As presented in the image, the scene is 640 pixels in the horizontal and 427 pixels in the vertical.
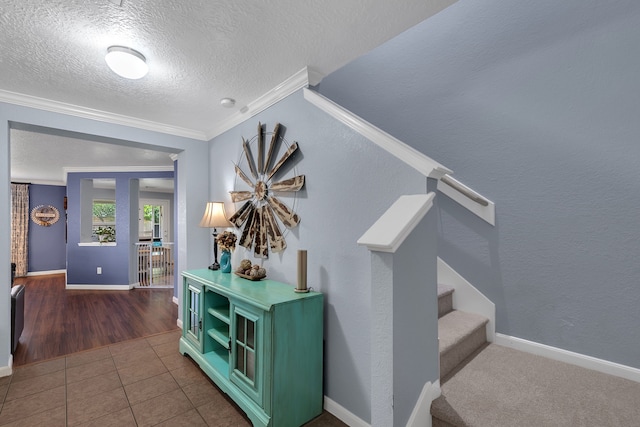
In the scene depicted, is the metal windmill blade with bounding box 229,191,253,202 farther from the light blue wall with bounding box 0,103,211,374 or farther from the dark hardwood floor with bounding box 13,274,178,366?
the dark hardwood floor with bounding box 13,274,178,366

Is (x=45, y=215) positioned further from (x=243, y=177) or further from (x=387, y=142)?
(x=387, y=142)

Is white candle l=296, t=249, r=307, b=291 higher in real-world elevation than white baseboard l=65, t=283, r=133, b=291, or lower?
higher

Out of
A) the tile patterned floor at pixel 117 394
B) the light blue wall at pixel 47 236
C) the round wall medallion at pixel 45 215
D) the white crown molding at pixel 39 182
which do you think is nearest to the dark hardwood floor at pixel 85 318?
the tile patterned floor at pixel 117 394

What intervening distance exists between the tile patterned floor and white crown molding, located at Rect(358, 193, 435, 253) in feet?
4.26

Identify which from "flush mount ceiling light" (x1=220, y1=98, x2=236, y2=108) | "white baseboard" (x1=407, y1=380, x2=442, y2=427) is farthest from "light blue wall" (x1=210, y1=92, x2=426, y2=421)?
"flush mount ceiling light" (x1=220, y1=98, x2=236, y2=108)

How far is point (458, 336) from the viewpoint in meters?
1.80

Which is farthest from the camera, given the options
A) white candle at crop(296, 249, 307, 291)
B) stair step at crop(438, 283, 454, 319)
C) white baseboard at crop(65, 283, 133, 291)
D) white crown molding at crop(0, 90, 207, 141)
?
white baseboard at crop(65, 283, 133, 291)

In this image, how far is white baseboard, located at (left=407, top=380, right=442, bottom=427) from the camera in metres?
1.31

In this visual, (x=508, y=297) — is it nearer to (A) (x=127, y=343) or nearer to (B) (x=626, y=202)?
(B) (x=626, y=202)

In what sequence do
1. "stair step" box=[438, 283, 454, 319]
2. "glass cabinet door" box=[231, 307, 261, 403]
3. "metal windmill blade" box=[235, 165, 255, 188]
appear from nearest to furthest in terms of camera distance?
"glass cabinet door" box=[231, 307, 261, 403]
"stair step" box=[438, 283, 454, 319]
"metal windmill blade" box=[235, 165, 255, 188]

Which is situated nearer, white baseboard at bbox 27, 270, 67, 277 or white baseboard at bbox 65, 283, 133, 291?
white baseboard at bbox 65, 283, 133, 291

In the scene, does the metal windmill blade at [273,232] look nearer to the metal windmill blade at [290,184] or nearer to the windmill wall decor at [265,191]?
the windmill wall decor at [265,191]

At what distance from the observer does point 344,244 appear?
1.81 metres

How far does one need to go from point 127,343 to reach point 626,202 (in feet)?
13.9
